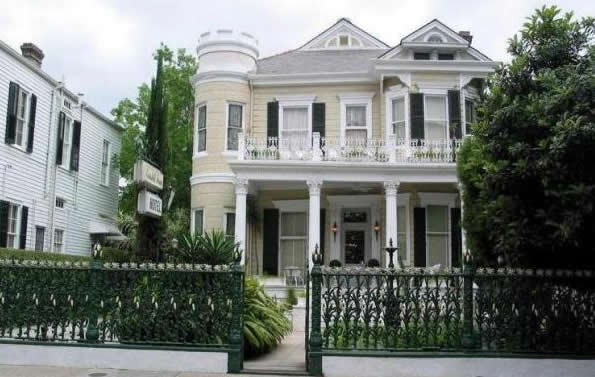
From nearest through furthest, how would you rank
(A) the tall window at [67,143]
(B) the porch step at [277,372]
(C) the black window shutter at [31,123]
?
(B) the porch step at [277,372] < (C) the black window shutter at [31,123] < (A) the tall window at [67,143]

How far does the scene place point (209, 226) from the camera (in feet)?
61.8

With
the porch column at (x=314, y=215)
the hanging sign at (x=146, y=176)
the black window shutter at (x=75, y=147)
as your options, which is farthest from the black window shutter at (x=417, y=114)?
the black window shutter at (x=75, y=147)

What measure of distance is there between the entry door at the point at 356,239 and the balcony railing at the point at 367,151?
8.63 ft

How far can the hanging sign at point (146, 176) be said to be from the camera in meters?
10.5

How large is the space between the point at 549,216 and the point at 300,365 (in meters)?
3.92

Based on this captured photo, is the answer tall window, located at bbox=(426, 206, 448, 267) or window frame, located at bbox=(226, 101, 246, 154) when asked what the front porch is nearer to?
tall window, located at bbox=(426, 206, 448, 267)

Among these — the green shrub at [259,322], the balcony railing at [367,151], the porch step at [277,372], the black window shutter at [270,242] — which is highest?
the balcony railing at [367,151]

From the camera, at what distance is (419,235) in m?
18.8

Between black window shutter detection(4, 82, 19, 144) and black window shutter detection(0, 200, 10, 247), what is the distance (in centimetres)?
183

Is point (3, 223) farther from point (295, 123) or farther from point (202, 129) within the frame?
point (295, 123)

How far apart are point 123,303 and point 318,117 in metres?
12.4

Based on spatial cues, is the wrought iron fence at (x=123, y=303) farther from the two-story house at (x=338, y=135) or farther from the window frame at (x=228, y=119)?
the window frame at (x=228, y=119)

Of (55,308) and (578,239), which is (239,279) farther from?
(578,239)

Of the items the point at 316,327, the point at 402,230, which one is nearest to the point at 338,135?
the point at 402,230
